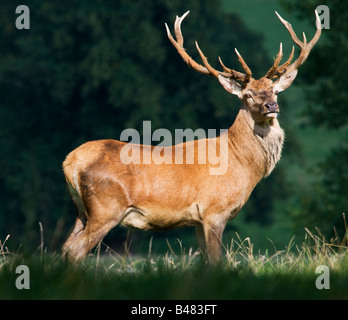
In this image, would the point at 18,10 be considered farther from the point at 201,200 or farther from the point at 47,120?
the point at 201,200

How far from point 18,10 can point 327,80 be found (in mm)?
10207

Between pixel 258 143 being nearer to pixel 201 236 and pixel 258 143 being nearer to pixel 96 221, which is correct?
pixel 201 236

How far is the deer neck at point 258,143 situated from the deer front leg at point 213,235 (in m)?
0.74

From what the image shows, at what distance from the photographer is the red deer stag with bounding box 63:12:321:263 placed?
5898 mm

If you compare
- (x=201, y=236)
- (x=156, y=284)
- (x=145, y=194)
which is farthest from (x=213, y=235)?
(x=156, y=284)

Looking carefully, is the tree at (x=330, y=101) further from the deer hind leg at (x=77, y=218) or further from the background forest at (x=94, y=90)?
the deer hind leg at (x=77, y=218)

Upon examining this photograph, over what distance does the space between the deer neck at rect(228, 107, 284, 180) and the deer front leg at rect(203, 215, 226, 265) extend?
29.0 inches

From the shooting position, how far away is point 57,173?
813 inches

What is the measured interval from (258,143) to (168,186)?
1091 mm

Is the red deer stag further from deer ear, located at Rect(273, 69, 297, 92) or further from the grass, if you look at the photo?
the grass

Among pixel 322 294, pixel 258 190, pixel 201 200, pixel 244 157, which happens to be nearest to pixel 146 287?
pixel 322 294

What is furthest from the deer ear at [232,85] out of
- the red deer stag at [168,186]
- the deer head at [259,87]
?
the red deer stag at [168,186]

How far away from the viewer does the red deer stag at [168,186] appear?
232 inches
